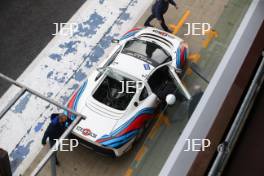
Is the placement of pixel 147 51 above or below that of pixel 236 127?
above

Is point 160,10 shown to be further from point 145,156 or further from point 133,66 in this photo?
point 145,156

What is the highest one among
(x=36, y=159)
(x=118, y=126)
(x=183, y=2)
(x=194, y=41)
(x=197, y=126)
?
(x=183, y=2)

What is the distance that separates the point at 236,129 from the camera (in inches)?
179

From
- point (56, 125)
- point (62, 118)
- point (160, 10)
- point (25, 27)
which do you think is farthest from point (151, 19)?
point (56, 125)

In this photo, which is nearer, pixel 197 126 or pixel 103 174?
pixel 197 126

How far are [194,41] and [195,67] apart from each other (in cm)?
108

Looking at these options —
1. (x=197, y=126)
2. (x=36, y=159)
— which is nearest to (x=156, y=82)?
(x=36, y=159)

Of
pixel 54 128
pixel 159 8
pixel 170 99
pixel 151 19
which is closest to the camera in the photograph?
pixel 54 128

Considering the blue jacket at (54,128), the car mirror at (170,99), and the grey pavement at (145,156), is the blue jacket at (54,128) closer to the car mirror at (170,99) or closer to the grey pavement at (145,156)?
the grey pavement at (145,156)

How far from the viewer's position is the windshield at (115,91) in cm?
932

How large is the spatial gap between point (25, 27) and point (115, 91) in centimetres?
400

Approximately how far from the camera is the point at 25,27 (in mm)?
11867

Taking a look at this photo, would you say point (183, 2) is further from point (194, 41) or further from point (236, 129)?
point (236, 129)

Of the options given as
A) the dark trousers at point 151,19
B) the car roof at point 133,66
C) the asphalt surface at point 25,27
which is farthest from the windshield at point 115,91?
the asphalt surface at point 25,27
